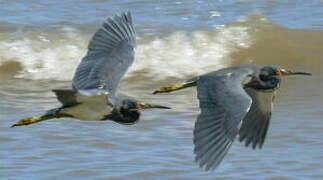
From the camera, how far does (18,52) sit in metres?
10.6

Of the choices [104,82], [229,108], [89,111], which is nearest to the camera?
[229,108]

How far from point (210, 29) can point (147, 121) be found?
3002 millimetres

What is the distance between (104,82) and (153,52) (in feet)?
14.0

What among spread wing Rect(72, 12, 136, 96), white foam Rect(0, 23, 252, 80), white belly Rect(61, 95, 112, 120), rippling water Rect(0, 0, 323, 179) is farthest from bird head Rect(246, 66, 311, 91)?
white foam Rect(0, 23, 252, 80)

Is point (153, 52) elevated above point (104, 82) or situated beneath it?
situated beneath

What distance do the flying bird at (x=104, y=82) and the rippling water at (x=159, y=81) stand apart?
79 centimetres

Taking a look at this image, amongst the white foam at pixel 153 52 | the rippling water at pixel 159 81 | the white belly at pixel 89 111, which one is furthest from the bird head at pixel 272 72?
the white foam at pixel 153 52

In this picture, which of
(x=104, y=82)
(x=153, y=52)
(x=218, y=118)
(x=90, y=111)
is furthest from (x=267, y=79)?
(x=153, y=52)

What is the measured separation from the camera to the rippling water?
7.20 metres

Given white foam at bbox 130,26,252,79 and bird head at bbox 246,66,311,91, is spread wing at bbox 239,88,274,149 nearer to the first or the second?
bird head at bbox 246,66,311,91

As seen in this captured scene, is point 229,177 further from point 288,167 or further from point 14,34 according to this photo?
point 14,34

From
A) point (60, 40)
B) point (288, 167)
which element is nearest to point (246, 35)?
point (60, 40)

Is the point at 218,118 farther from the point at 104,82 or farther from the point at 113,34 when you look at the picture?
the point at 113,34

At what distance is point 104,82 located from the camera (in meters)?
6.40
